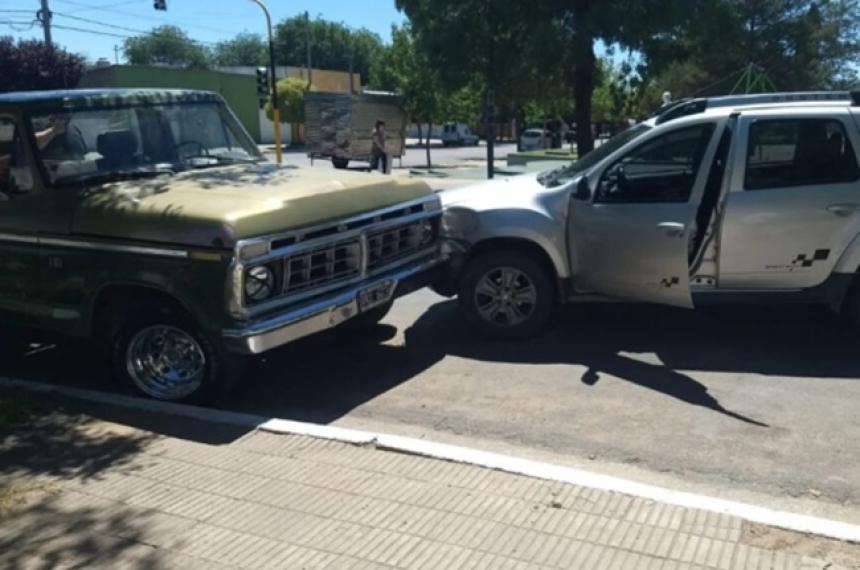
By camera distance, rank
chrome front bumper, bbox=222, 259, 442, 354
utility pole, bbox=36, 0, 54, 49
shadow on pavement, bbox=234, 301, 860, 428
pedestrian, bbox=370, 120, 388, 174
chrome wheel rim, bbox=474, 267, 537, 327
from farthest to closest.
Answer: utility pole, bbox=36, 0, 54, 49, pedestrian, bbox=370, 120, 388, 174, chrome wheel rim, bbox=474, 267, 537, 327, shadow on pavement, bbox=234, 301, 860, 428, chrome front bumper, bbox=222, 259, 442, 354

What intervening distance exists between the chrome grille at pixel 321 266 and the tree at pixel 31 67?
36426 mm

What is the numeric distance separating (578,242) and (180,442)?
3400mm

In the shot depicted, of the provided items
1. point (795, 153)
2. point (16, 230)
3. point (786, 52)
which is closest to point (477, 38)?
point (795, 153)

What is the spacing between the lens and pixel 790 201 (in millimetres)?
6383

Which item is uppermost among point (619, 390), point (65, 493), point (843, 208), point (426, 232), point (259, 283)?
point (843, 208)

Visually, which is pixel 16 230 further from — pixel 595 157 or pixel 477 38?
pixel 477 38

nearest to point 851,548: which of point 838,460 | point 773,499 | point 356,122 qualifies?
point 773,499

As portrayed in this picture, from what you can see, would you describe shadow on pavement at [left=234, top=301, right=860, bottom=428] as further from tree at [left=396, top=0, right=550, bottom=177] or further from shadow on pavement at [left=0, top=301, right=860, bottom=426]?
tree at [left=396, top=0, right=550, bottom=177]

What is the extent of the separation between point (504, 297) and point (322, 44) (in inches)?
4747

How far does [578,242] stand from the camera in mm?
6805

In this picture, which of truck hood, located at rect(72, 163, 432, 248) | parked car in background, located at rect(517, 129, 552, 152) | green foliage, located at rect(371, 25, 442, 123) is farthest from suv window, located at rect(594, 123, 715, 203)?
parked car in background, located at rect(517, 129, 552, 152)

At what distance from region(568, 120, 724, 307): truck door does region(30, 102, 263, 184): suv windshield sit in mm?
2902

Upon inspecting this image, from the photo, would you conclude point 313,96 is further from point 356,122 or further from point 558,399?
point 558,399

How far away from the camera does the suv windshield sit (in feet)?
Answer: 20.2
